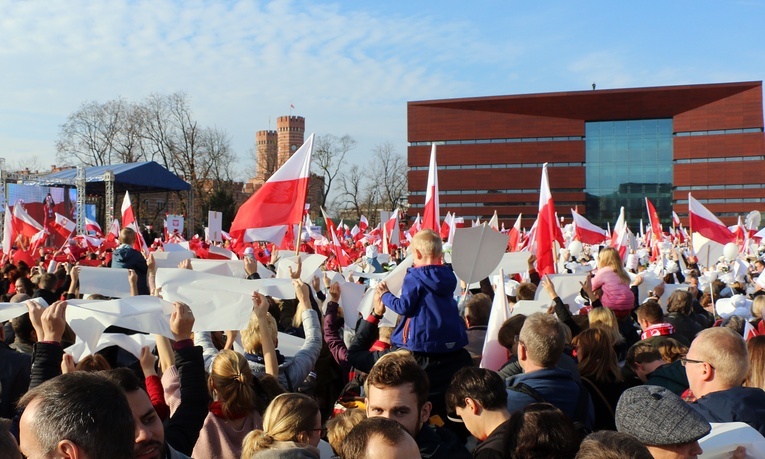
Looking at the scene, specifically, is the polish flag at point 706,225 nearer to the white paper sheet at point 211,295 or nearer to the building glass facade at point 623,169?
the white paper sheet at point 211,295

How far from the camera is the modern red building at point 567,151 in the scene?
62656mm

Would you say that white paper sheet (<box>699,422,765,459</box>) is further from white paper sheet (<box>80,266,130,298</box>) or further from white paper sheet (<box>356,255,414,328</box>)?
white paper sheet (<box>80,266,130,298</box>)

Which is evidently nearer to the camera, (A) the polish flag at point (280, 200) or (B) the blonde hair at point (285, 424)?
(B) the blonde hair at point (285, 424)

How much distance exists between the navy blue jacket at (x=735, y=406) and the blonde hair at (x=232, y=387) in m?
1.99

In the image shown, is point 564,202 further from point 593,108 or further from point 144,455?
point 144,455

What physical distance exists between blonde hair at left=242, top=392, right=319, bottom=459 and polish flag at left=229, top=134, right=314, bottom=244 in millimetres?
5376

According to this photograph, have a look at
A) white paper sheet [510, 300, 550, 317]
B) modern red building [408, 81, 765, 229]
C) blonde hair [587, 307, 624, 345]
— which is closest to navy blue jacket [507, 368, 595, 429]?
blonde hair [587, 307, 624, 345]

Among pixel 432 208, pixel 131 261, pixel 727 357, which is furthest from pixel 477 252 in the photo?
pixel 432 208

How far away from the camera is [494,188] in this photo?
64875 mm

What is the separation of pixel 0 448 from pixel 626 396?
197 centimetres

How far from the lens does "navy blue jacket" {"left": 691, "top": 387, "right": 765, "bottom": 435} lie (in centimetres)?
321

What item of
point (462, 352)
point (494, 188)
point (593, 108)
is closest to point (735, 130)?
point (593, 108)

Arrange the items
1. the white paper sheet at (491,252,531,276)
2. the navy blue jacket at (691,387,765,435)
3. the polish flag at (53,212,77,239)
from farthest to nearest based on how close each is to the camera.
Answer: the polish flag at (53,212,77,239)
the white paper sheet at (491,252,531,276)
the navy blue jacket at (691,387,765,435)

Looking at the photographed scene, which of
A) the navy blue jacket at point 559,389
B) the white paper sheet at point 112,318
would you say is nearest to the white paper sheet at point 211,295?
the white paper sheet at point 112,318
